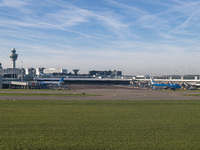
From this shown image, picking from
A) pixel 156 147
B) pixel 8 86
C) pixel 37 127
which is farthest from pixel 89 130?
pixel 8 86

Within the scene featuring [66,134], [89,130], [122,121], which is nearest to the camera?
[66,134]

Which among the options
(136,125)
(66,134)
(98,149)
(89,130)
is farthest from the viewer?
(136,125)

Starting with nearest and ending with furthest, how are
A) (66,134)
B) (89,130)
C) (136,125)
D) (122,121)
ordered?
(66,134) < (89,130) < (136,125) < (122,121)

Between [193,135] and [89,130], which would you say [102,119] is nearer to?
[89,130]

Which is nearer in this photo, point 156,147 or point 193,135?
point 156,147

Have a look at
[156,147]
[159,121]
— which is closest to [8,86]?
[159,121]

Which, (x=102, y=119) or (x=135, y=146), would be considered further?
(x=102, y=119)

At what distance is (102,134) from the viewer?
19.1 metres

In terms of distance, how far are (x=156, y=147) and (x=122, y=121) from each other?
29.7 ft

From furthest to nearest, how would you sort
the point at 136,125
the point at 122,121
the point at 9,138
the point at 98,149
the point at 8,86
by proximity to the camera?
1. the point at 8,86
2. the point at 122,121
3. the point at 136,125
4. the point at 9,138
5. the point at 98,149

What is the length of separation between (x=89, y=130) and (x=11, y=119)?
390 inches

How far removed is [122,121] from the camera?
24.8m

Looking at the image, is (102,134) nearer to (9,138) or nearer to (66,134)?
(66,134)

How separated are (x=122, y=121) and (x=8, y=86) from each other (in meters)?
100
